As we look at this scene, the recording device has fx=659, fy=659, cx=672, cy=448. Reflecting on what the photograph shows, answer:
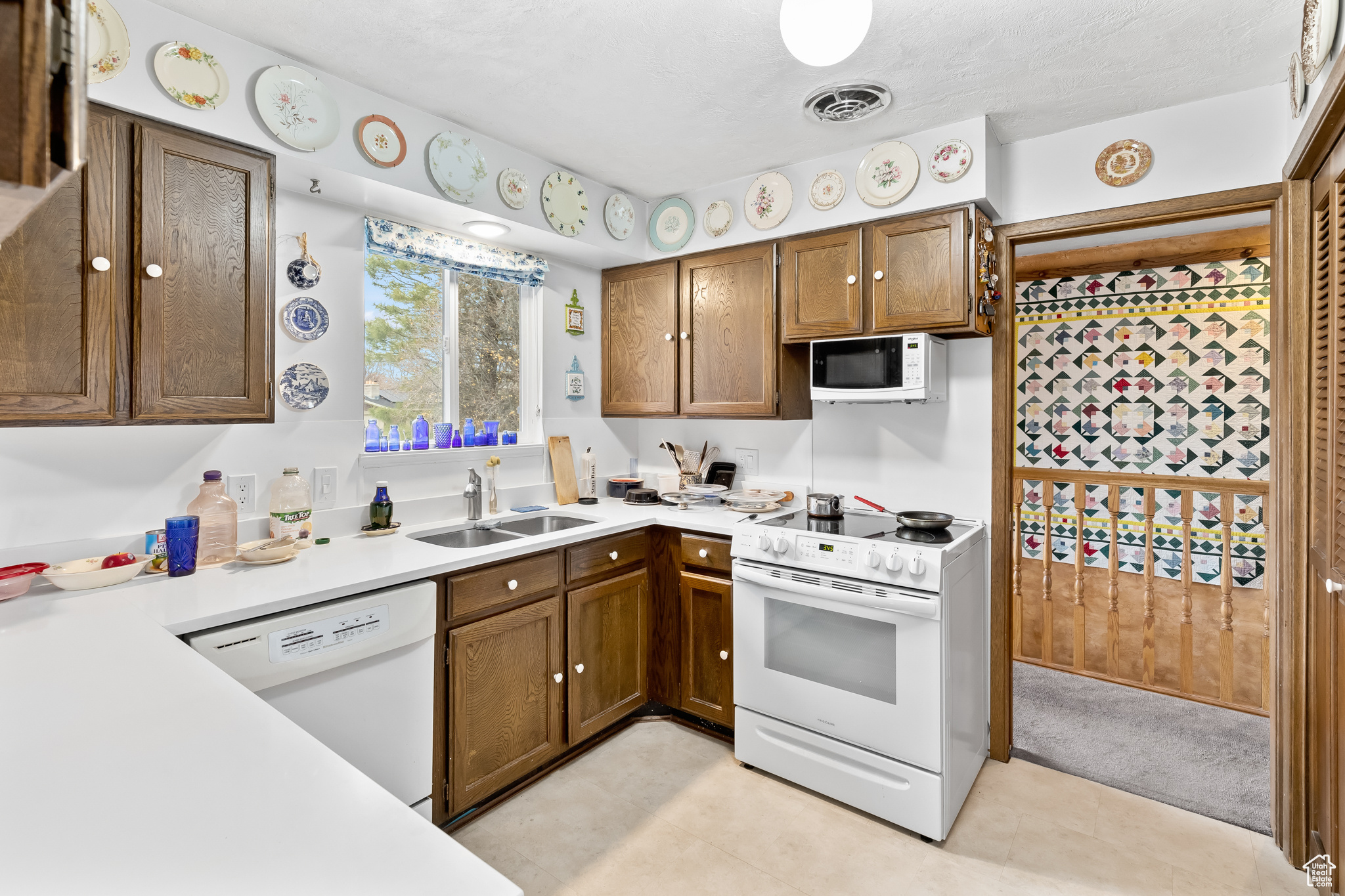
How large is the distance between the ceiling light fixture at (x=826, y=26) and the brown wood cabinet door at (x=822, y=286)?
3.92ft

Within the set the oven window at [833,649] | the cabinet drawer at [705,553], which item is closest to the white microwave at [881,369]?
the cabinet drawer at [705,553]

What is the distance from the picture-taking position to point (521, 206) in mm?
2674

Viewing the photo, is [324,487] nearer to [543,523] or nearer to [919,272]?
[543,523]

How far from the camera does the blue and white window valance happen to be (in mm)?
2527

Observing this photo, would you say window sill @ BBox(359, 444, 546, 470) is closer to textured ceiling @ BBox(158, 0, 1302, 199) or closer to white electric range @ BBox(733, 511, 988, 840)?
white electric range @ BBox(733, 511, 988, 840)

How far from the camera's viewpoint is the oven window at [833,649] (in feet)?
7.30

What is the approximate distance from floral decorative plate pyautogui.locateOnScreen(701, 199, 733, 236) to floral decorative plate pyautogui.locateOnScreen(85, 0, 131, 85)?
2.10m

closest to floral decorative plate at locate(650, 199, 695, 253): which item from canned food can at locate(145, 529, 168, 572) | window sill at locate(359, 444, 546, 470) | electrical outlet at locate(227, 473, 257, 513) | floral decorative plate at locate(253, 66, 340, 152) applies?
window sill at locate(359, 444, 546, 470)

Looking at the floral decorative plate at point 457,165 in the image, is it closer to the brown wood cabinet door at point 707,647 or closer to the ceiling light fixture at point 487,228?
the ceiling light fixture at point 487,228

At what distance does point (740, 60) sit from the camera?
78.6 inches

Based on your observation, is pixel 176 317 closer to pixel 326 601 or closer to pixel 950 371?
pixel 326 601

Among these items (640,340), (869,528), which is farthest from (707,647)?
(640,340)

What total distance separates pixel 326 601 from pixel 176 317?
0.86 meters

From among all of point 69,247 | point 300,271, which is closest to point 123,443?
point 69,247
